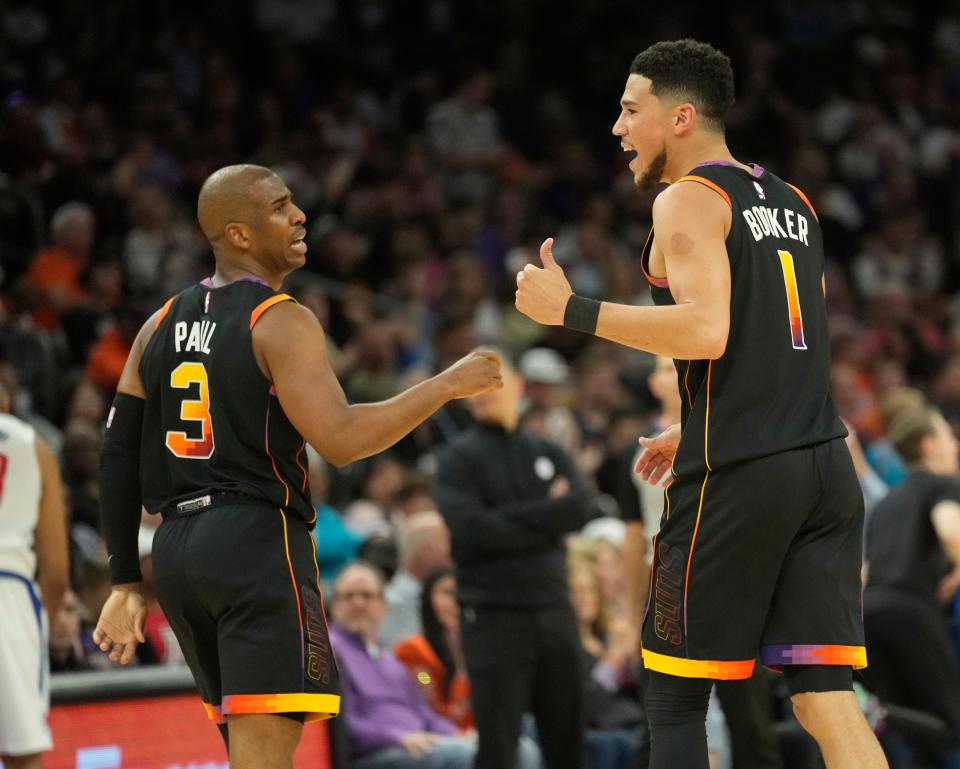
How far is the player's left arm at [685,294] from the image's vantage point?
13.0 ft

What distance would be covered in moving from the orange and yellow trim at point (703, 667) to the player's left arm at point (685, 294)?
2.58 feet

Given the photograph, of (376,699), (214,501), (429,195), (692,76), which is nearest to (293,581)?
(214,501)

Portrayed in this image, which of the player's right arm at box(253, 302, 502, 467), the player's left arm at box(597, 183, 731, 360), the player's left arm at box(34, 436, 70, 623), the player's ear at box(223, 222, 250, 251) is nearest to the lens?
the player's left arm at box(597, 183, 731, 360)

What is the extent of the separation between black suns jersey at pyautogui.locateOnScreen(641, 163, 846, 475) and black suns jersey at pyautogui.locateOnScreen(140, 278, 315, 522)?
1.08 metres

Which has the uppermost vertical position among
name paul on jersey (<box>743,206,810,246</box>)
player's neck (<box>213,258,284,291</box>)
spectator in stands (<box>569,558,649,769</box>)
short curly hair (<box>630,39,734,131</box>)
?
short curly hair (<box>630,39,734,131</box>)

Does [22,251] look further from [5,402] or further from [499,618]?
[499,618]

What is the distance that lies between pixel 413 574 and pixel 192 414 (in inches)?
179

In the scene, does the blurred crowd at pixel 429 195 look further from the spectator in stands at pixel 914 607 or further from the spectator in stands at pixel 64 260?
the spectator in stands at pixel 914 607

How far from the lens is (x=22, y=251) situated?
32.5 ft

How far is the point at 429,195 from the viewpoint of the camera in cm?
1336

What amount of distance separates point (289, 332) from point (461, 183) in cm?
988

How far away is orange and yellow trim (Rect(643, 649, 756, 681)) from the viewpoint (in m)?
4.02

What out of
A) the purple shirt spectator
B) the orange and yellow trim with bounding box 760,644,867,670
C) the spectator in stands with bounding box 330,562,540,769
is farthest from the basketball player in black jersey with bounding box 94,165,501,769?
the purple shirt spectator

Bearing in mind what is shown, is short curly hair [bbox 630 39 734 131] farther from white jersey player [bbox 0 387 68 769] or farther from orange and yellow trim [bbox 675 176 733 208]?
white jersey player [bbox 0 387 68 769]
